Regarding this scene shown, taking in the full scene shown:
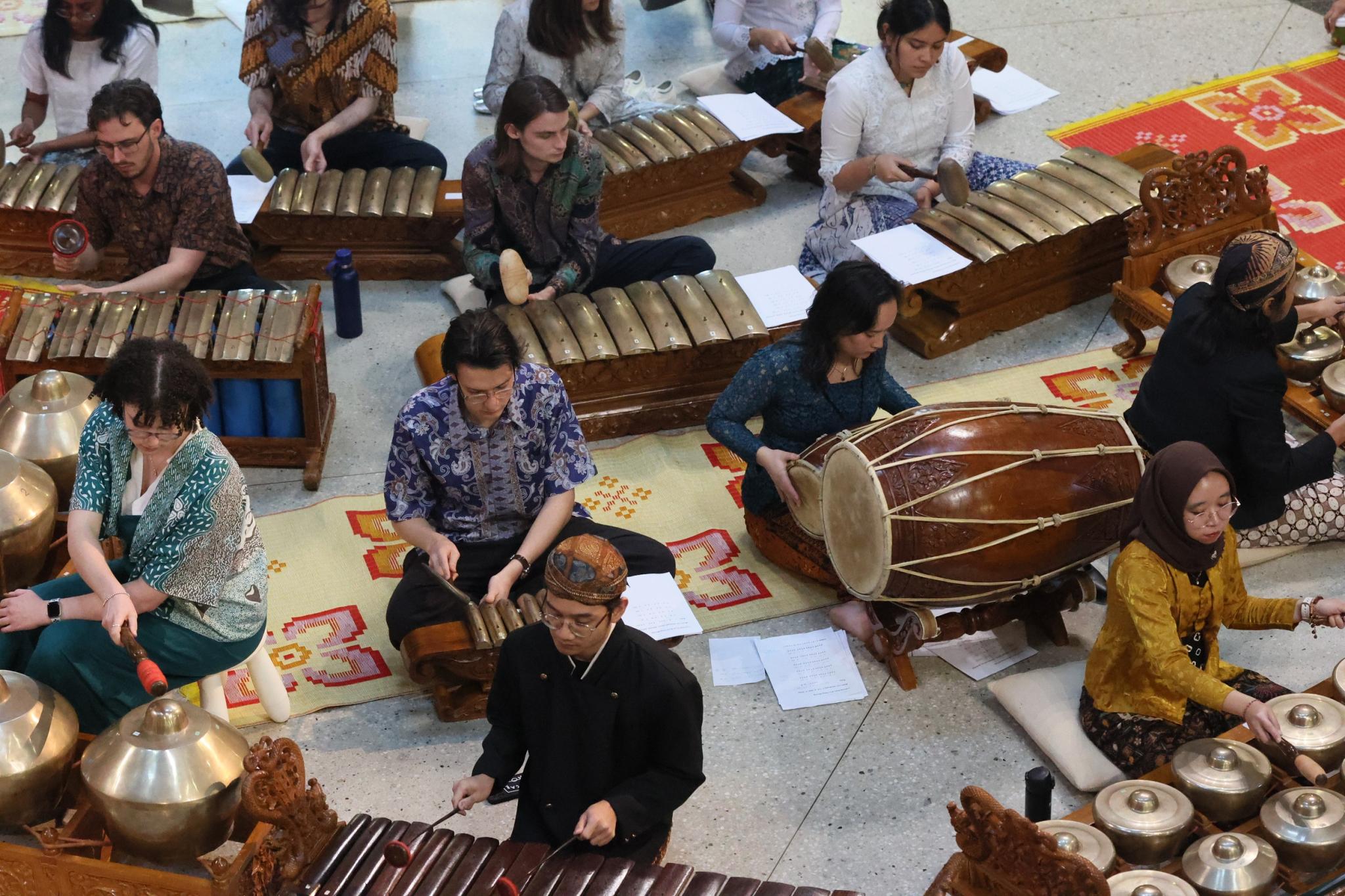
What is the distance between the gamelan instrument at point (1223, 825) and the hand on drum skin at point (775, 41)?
12.4 ft

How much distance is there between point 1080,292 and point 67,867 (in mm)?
3874

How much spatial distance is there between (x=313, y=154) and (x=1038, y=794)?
12.1ft

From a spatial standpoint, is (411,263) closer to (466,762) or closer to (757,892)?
(466,762)

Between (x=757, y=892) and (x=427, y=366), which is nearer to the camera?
(x=757, y=892)

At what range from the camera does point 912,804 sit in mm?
3818

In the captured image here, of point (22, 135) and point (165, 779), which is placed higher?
point (165, 779)

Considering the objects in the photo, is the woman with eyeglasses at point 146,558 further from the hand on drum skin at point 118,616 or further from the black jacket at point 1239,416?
the black jacket at point 1239,416

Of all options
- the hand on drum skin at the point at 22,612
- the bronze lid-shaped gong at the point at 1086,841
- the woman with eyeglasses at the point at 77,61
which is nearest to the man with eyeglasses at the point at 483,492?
the hand on drum skin at the point at 22,612

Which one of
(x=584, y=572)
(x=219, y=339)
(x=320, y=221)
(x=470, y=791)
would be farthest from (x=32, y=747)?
(x=320, y=221)

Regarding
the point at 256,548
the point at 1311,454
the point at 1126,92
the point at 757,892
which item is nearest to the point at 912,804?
the point at 757,892

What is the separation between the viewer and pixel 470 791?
3.11 meters

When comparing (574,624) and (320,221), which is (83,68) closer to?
(320,221)

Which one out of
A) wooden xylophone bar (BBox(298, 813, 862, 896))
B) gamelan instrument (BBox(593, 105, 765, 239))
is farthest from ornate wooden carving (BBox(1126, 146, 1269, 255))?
wooden xylophone bar (BBox(298, 813, 862, 896))

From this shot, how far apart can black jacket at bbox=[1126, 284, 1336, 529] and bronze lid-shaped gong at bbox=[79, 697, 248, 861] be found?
2.47 m
